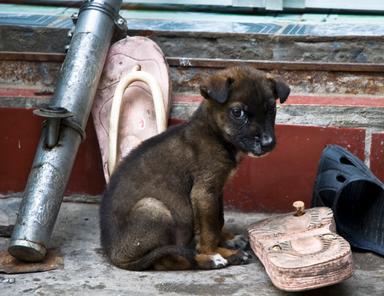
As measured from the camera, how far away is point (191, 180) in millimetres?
4871

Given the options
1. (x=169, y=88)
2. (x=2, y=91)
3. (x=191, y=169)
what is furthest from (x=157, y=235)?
(x=2, y=91)

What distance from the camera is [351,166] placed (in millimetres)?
5102

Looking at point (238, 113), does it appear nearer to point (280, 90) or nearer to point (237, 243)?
point (280, 90)

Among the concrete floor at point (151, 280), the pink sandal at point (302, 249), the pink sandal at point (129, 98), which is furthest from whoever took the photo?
the pink sandal at point (129, 98)

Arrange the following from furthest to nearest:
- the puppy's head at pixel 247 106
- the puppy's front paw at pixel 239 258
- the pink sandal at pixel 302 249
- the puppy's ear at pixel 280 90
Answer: the puppy's front paw at pixel 239 258, the puppy's ear at pixel 280 90, the puppy's head at pixel 247 106, the pink sandal at pixel 302 249

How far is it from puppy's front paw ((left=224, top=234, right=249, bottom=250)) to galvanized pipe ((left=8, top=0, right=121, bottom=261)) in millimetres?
908

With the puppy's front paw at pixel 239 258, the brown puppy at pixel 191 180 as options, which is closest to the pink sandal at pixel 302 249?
the puppy's front paw at pixel 239 258

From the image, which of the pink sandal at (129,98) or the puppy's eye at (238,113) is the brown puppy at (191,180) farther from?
the pink sandal at (129,98)

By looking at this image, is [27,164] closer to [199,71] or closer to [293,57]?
[199,71]

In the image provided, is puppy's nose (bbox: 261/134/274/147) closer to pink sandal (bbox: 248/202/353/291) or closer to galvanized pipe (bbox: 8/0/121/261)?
pink sandal (bbox: 248/202/353/291)

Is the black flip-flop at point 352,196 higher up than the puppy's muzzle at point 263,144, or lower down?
lower down

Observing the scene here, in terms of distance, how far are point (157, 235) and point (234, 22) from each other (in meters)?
1.89

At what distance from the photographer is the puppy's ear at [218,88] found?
464cm

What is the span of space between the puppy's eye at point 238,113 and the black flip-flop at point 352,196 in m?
0.68
